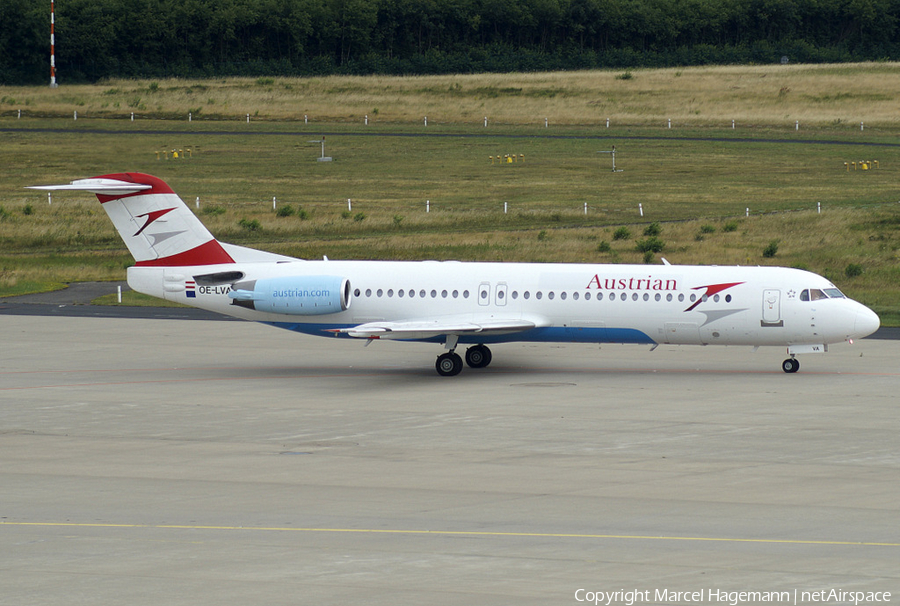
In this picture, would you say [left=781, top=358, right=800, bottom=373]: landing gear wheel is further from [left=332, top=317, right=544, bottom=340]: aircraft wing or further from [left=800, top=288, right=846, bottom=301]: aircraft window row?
[left=332, top=317, right=544, bottom=340]: aircraft wing

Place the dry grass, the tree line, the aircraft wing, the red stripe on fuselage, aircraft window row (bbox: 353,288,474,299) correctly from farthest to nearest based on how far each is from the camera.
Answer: the tree line
the dry grass
the red stripe on fuselage
aircraft window row (bbox: 353,288,474,299)
the aircraft wing

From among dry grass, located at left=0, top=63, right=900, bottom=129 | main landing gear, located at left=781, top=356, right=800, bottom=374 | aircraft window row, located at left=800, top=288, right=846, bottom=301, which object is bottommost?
main landing gear, located at left=781, top=356, right=800, bottom=374

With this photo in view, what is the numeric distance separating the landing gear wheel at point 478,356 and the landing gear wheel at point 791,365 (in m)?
8.87

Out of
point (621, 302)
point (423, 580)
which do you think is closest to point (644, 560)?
point (423, 580)

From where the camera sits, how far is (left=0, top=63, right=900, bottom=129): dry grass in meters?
111

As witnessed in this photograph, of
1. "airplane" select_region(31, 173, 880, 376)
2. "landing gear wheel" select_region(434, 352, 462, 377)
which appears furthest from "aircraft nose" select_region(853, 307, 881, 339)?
"landing gear wheel" select_region(434, 352, 462, 377)

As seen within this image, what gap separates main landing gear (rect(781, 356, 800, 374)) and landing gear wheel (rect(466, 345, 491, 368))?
29.1 ft

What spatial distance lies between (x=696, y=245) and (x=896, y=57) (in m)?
109

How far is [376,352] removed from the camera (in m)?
38.9

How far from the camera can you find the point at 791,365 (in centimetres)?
3406

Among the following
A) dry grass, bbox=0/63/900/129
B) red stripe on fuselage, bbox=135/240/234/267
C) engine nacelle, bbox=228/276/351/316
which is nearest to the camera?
engine nacelle, bbox=228/276/351/316

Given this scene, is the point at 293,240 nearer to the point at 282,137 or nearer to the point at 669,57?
the point at 282,137

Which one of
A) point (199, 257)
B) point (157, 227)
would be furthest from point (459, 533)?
point (157, 227)

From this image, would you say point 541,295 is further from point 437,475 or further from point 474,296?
point 437,475
